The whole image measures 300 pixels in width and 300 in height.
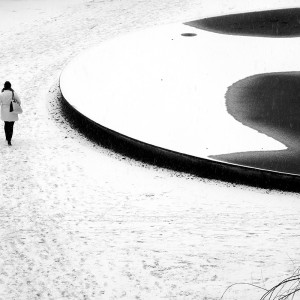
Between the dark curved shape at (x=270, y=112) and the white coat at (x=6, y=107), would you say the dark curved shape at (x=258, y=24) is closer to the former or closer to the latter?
the dark curved shape at (x=270, y=112)

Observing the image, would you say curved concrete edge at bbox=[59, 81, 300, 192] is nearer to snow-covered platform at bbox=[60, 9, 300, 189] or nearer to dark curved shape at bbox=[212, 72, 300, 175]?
snow-covered platform at bbox=[60, 9, 300, 189]

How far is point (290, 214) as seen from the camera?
7.18 m

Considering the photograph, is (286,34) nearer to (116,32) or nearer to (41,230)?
(116,32)

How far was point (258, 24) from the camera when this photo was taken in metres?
19.0

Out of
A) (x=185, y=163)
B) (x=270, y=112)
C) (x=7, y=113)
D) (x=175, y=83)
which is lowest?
(x=175, y=83)

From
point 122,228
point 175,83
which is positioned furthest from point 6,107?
point 175,83

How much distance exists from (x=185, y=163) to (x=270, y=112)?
301 centimetres

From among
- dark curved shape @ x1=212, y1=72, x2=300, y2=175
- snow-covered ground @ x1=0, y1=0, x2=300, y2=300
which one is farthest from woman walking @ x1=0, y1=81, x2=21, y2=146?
dark curved shape @ x1=212, y1=72, x2=300, y2=175

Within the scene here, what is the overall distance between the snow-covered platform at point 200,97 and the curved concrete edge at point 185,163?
1 centimetres

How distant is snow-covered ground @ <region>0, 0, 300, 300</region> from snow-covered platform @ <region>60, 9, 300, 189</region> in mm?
317

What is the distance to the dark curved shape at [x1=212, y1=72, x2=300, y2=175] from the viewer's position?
28.1 ft

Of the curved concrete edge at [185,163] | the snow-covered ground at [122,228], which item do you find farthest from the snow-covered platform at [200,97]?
the snow-covered ground at [122,228]

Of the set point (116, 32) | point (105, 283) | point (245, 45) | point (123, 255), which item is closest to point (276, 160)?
point (123, 255)

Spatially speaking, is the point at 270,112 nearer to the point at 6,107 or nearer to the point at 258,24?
the point at 6,107
